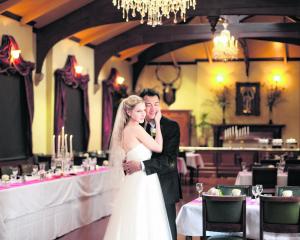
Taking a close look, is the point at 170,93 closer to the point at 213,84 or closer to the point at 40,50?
the point at 213,84

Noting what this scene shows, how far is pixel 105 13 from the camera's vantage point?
12.5 metres

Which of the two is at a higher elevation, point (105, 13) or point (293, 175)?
point (105, 13)

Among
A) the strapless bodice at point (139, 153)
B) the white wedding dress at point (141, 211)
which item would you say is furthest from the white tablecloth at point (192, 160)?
the strapless bodice at point (139, 153)

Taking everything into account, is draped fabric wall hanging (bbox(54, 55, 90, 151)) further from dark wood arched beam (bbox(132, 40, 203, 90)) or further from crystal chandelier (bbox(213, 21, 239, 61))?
dark wood arched beam (bbox(132, 40, 203, 90))

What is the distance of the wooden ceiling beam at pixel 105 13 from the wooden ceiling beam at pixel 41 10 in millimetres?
888

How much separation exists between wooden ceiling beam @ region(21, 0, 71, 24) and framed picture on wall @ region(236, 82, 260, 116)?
915cm

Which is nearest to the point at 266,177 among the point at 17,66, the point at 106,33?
the point at 17,66

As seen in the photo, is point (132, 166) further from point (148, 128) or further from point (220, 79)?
point (220, 79)

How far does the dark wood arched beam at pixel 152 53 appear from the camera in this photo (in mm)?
18566

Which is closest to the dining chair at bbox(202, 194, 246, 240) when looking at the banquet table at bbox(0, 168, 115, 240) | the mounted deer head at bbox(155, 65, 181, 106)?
the banquet table at bbox(0, 168, 115, 240)

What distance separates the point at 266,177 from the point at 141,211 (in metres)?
5.06

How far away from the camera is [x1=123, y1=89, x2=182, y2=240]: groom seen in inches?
201

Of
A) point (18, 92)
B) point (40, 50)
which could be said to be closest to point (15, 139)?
point (18, 92)

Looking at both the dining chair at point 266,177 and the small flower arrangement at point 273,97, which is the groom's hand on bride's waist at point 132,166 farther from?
the small flower arrangement at point 273,97
